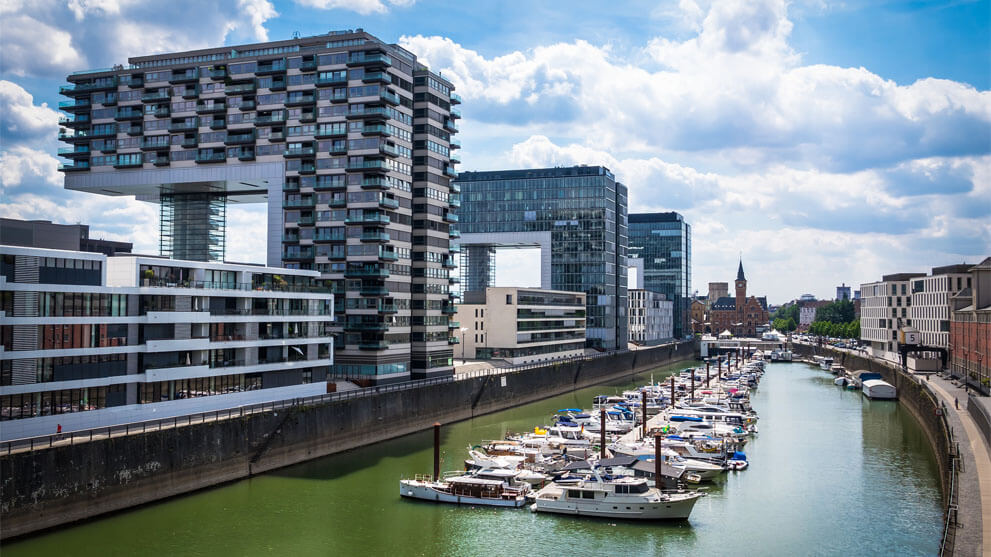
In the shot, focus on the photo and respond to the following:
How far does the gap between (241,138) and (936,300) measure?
124 meters

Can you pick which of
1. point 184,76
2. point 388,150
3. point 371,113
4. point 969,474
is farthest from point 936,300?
point 184,76

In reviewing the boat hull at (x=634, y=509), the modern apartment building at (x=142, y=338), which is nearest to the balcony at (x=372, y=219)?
the modern apartment building at (x=142, y=338)

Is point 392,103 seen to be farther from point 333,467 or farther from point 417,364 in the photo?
point 333,467

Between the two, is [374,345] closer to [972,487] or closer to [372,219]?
[372,219]

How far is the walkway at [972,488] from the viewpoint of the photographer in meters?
43.0

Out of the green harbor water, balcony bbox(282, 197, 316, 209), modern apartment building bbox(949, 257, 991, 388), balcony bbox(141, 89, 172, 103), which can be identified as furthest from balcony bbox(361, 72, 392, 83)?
modern apartment building bbox(949, 257, 991, 388)

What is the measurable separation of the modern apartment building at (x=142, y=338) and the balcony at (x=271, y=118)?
94.9 ft

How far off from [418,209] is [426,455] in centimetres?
4164

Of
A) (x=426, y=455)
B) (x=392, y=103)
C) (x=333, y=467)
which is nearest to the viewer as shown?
(x=333, y=467)

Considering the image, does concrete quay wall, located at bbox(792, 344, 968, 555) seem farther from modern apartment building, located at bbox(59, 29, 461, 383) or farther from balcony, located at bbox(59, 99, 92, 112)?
balcony, located at bbox(59, 99, 92, 112)

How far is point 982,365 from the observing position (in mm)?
106000

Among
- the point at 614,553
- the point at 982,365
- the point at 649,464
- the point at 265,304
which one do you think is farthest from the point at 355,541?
the point at 982,365

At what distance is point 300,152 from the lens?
353 ft

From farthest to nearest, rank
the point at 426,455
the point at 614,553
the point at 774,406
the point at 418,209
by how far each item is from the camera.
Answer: the point at 774,406, the point at 418,209, the point at 426,455, the point at 614,553
